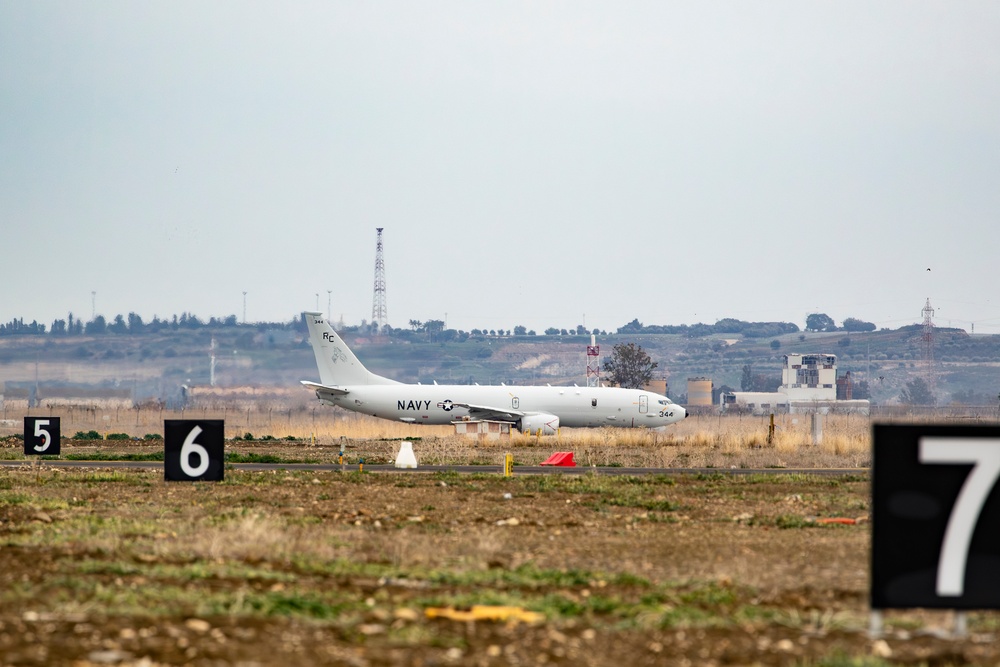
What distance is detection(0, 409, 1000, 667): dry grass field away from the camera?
928 centimetres

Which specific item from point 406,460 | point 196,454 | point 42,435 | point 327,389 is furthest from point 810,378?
point 196,454

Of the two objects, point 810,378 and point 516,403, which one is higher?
point 810,378

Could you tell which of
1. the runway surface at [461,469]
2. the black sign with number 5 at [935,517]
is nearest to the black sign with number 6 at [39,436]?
the runway surface at [461,469]

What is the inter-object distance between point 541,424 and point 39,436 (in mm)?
31858

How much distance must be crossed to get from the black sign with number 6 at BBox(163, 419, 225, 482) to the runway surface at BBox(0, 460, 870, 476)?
30.9 ft

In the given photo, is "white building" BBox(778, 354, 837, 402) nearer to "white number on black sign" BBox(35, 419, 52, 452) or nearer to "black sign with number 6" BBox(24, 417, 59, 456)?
"black sign with number 6" BBox(24, 417, 59, 456)

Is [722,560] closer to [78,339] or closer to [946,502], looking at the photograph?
[946,502]

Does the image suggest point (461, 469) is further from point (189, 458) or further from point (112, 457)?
point (112, 457)


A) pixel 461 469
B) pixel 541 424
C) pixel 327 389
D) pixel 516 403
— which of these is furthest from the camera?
pixel 327 389

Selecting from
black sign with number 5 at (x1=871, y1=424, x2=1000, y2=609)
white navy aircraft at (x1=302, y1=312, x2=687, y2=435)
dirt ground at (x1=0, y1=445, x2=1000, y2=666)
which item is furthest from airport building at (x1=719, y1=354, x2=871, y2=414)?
black sign with number 5 at (x1=871, y1=424, x2=1000, y2=609)

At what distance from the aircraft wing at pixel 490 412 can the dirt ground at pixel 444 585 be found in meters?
40.5

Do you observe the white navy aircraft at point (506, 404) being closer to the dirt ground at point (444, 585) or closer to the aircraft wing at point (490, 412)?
the aircraft wing at point (490, 412)

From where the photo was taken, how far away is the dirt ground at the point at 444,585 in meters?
9.24

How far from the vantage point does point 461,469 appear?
3622 centimetres
